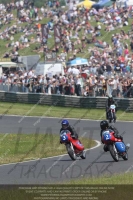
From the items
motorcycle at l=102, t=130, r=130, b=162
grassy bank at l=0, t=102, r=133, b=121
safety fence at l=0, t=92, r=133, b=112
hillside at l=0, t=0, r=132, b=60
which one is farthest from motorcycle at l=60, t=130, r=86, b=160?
hillside at l=0, t=0, r=132, b=60

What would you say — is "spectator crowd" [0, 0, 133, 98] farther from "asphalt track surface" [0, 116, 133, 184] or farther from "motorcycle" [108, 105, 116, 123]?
"asphalt track surface" [0, 116, 133, 184]

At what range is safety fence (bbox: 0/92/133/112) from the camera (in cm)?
3075

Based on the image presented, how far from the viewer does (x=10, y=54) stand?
153 ft

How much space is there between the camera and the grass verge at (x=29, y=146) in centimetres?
1943

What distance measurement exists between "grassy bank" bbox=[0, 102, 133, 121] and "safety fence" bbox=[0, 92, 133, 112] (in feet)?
0.86

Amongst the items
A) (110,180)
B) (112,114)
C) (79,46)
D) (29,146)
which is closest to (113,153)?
(110,180)

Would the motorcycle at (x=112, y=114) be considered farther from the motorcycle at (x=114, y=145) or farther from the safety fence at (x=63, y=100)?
the motorcycle at (x=114, y=145)

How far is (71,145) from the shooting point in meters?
17.6

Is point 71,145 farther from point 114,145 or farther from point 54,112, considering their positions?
point 54,112

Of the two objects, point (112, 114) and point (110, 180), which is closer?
point (110, 180)

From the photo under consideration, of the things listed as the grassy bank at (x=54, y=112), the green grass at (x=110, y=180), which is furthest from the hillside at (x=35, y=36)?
the green grass at (x=110, y=180)

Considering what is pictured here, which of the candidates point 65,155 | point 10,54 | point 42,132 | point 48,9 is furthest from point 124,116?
point 48,9

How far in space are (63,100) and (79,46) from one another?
1170 cm

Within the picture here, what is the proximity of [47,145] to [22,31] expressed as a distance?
30.0 m
